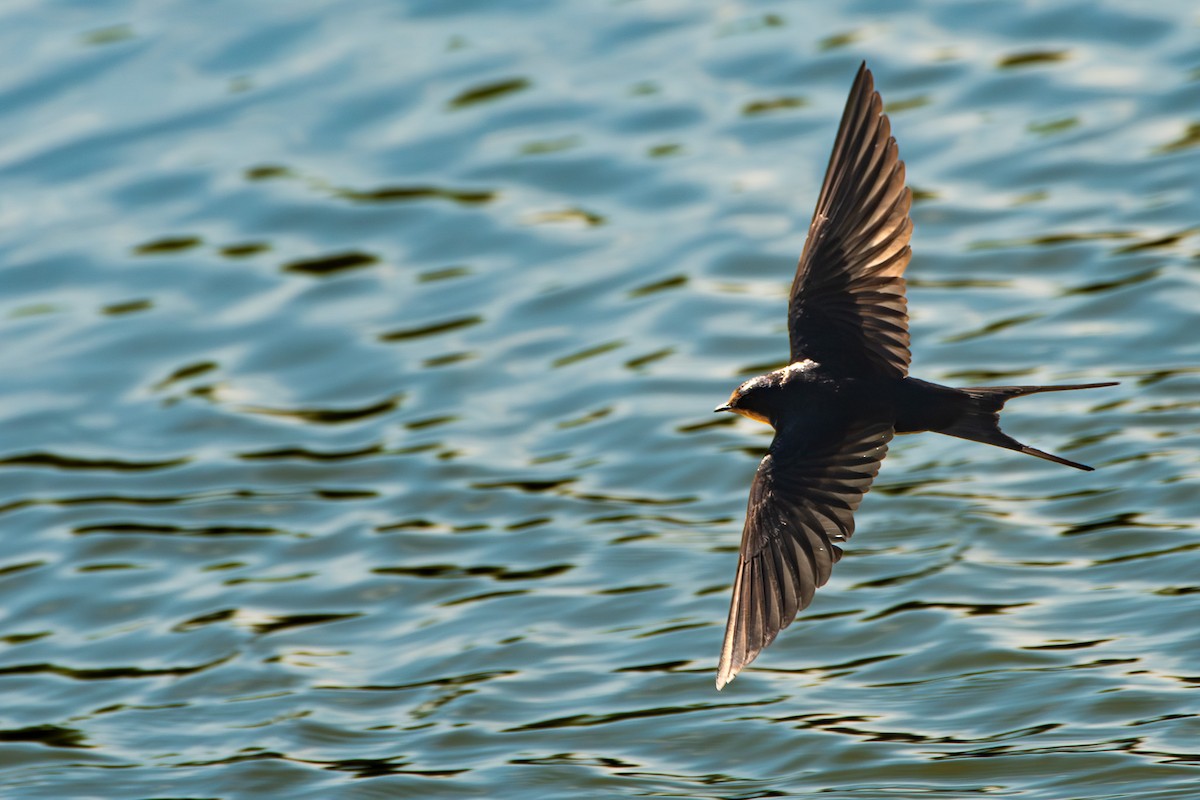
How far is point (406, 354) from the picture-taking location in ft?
28.4

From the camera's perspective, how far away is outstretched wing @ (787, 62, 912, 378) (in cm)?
517

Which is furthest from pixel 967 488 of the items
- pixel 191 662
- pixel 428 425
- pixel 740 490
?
pixel 191 662

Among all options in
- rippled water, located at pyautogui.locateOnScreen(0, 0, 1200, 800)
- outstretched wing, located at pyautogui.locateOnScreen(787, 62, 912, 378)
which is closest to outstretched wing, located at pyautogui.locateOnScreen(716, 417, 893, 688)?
outstretched wing, located at pyautogui.locateOnScreen(787, 62, 912, 378)

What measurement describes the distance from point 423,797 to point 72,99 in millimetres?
6179

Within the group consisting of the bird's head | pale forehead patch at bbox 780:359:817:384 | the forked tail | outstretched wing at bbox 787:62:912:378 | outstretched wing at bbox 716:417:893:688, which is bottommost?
outstretched wing at bbox 716:417:893:688

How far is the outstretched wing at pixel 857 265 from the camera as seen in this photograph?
5168mm

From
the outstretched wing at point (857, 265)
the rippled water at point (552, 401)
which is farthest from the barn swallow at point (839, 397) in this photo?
the rippled water at point (552, 401)

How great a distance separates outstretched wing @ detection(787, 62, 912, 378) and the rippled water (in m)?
1.26

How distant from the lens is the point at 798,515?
486 centimetres

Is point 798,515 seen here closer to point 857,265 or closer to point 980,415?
point 980,415

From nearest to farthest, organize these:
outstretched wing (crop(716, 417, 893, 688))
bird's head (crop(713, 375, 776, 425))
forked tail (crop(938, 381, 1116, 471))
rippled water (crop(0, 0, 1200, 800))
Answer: outstretched wing (crop(716, 417, 893, 688)) → forked tail (crop(938, 381, 1116, 471)) → bird's head (crop(713, 375, 776, 425)) → rippled water (crop(0, 0, 1200, 800))

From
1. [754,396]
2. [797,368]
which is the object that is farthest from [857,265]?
[754,396]

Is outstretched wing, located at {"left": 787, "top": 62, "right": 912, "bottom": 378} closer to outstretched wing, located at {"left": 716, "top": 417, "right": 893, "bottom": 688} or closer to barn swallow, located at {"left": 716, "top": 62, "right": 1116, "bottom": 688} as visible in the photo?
barn swallow, located at {"left": 716, "top": 62, "right": 1116, "bottom": 688}

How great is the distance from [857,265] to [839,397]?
0.41 m
